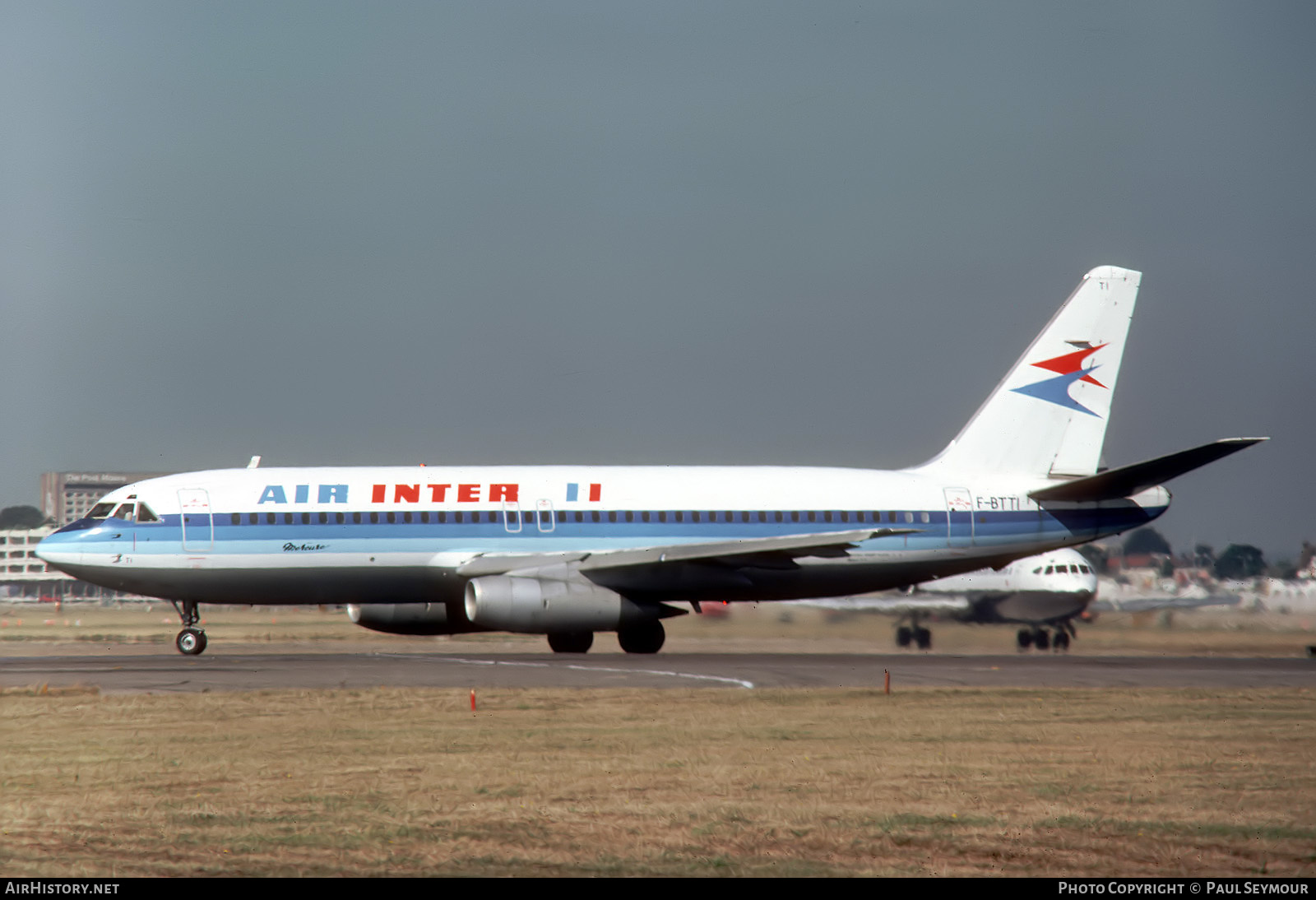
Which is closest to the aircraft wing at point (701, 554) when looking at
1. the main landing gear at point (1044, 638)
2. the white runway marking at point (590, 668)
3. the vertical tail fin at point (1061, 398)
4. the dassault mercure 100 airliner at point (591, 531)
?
the dassault mercure 100 airliner at point (591, 531)

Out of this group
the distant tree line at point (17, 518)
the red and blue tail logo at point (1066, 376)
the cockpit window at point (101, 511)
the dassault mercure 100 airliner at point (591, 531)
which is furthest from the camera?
the distant tree line at point (17, 518)

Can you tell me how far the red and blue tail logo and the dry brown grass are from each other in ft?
55.4

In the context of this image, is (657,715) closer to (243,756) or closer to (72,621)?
(243,756)

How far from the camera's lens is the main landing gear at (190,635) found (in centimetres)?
3125

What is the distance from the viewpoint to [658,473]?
112 feet

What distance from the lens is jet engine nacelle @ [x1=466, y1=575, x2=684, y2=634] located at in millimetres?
29453

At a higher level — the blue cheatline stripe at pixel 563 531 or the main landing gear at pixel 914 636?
the blue cheatline stripe at pixel 563 531

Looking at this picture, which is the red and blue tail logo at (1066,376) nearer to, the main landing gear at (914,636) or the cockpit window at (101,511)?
the main landing gear at (914,636)

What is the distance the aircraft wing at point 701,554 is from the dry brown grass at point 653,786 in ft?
32.4

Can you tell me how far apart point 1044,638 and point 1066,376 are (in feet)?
23.0

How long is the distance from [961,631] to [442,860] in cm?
2553

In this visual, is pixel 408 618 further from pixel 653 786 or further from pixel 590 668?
pixel 653 786

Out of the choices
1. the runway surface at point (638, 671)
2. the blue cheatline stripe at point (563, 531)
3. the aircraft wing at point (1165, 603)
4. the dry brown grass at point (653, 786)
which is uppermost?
the blue cheatline stripe at point (563, 531)

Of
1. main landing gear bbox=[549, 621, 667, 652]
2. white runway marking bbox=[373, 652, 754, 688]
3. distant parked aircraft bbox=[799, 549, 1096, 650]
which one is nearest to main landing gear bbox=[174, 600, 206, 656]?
white runway marking bbox=[373, 652, 754, 688]
